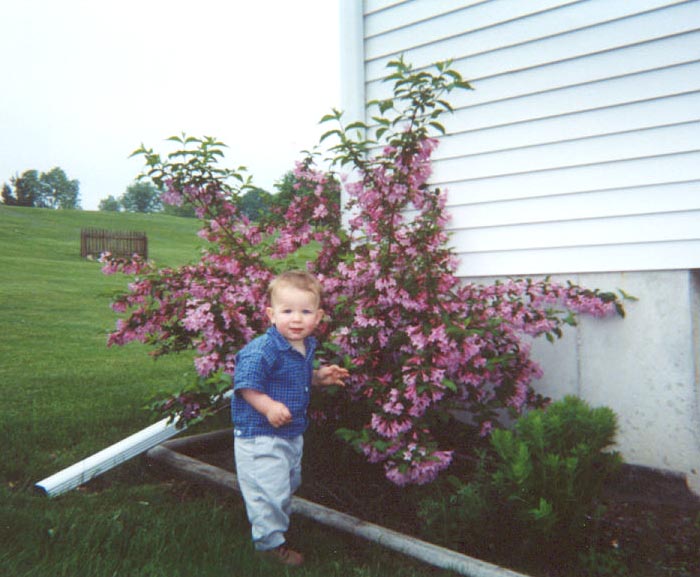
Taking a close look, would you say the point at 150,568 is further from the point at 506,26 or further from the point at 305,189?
the point at 506,26

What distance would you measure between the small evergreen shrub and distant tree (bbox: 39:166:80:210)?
338 feet

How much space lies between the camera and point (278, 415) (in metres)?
2.66

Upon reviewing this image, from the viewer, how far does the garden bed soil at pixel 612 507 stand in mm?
2773

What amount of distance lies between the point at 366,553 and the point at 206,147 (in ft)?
7.87

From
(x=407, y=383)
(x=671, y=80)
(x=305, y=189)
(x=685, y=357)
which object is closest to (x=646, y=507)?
(x=685, y=357)

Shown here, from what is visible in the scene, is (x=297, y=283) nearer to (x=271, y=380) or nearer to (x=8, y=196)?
(x=271, y=380)

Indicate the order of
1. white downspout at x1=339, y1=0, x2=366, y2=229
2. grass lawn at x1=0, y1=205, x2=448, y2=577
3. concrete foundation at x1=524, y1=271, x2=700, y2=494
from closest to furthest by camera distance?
grass lawn at x1=0, y1=205, x2=448, y2=577 < concrete foundation at x1=524, y1=271, x2=700, y2=494 < white downspout at x1=339, y1=0, x2=366, y2=229

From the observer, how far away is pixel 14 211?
4222 cm

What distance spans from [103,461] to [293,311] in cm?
164

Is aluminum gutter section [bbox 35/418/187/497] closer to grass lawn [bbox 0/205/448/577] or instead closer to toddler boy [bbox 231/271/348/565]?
grass lawn [bbox 0/205/448/577]

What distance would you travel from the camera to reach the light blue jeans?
9.05ft

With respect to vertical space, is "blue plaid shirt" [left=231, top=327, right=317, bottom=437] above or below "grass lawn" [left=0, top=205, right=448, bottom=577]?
above

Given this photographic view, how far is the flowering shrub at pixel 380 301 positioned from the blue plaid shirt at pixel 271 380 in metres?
0.33

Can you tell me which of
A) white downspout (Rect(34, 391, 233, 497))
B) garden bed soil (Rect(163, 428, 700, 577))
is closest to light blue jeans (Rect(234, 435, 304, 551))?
garden bed soil (Rect(163, 428, 700, 577))
